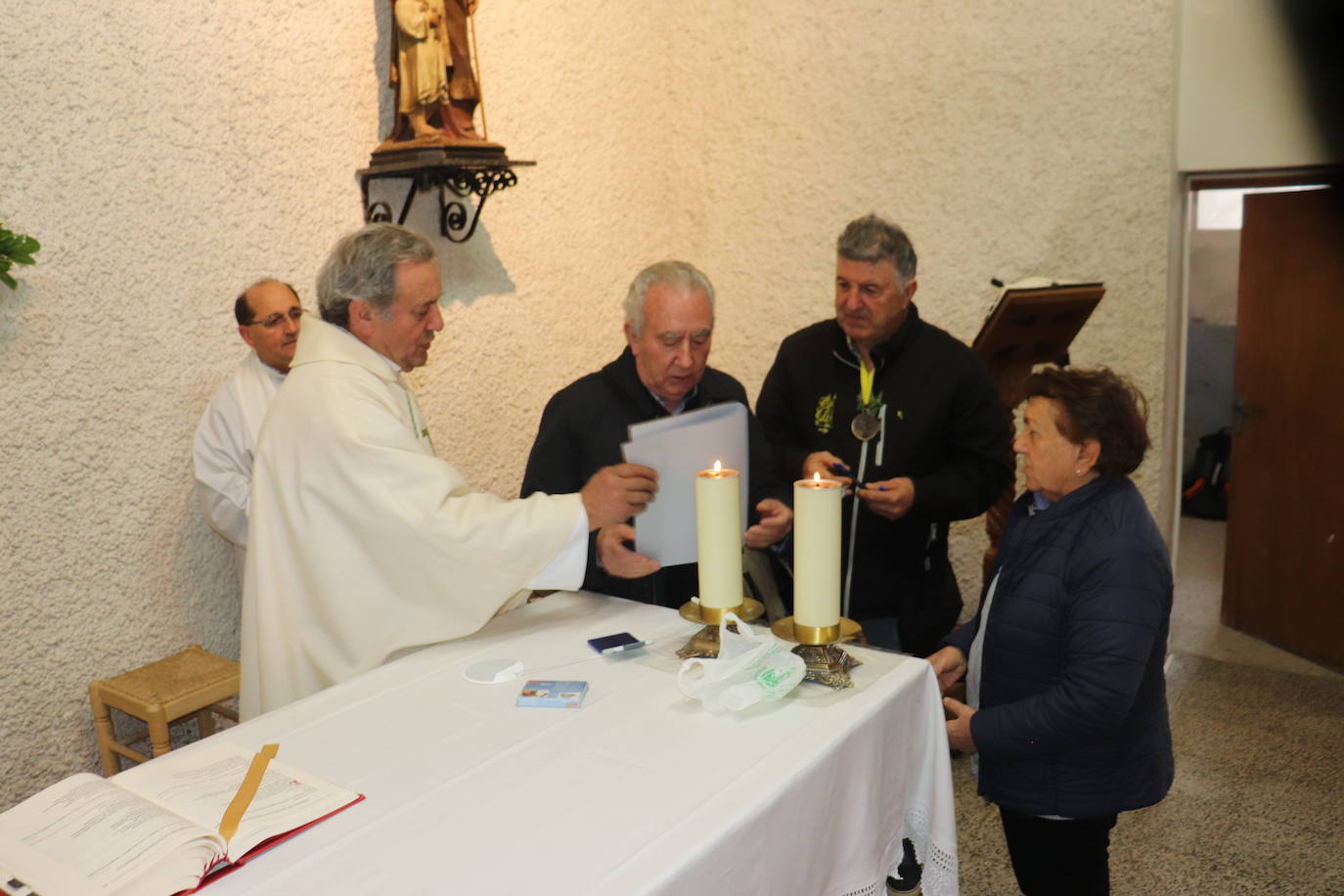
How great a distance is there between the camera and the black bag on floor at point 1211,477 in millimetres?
6988

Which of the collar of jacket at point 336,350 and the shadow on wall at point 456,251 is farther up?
the shadow on wall at point 456,251

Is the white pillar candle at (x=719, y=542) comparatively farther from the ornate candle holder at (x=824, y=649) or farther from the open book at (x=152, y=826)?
the open book at (x=152, y=826)

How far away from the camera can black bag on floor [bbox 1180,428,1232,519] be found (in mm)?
6988

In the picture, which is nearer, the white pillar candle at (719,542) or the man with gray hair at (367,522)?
the white pillar candle at (719,542)

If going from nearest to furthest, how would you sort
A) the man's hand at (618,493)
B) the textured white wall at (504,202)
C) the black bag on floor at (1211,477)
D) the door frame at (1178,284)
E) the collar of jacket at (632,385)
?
the man's hand at (618,493) < the collar of jacket at (632,385) < the textured white wall at (504,202) < the door frame at (1178,284) < the black bag on floor at (1211,477)

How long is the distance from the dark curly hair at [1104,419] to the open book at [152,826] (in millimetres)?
1333

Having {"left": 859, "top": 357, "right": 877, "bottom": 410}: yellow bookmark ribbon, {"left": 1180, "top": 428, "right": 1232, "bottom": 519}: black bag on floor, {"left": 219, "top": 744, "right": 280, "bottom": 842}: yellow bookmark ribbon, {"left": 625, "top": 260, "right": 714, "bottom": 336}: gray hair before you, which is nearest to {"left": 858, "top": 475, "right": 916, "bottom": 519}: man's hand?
{"left": 859, "top": 357, "right": 877, "bottom": 410}: yellow bookmark ribbon

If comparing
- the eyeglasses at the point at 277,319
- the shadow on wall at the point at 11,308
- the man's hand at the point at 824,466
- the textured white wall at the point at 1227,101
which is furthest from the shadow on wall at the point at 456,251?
the textured white wall at the point at 1227,101

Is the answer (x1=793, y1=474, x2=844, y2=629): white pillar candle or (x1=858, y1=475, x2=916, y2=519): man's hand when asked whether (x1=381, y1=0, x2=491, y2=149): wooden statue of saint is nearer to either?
(x1=858, y1=475, x2=916, y2=519): man's hand

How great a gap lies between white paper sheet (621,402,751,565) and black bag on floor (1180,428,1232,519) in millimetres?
5898

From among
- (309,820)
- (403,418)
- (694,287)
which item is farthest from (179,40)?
(309,820)

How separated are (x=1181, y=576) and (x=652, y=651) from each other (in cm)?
471

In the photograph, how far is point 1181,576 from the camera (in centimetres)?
577

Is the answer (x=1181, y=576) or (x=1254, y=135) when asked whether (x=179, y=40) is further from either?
(x=1181, y=576)
